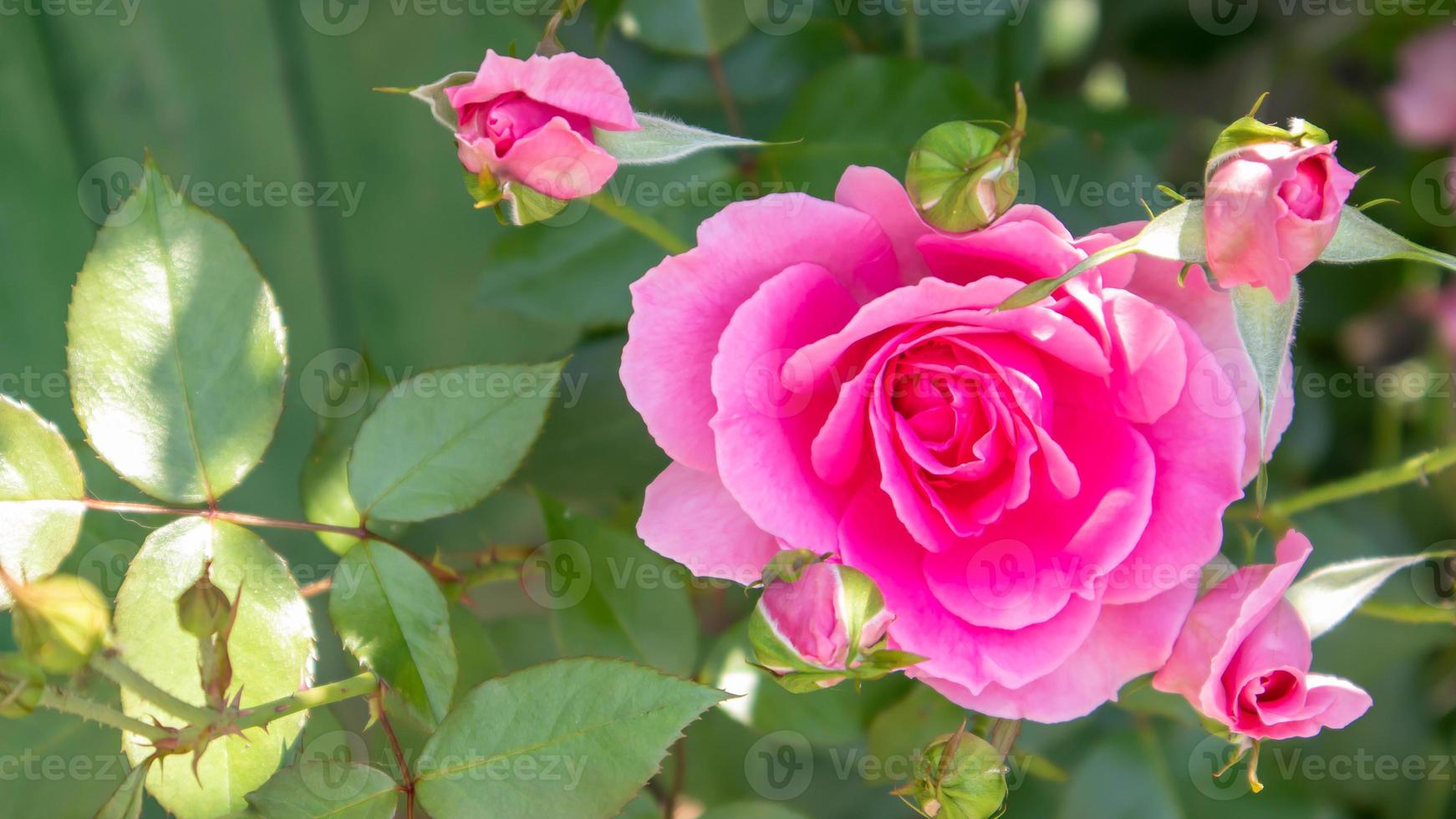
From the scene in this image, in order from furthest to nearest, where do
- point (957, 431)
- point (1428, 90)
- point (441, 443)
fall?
point (1428, 90), point (441, 443), point (957, 431)

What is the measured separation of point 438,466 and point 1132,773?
60cm

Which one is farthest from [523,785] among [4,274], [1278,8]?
[1278,8]

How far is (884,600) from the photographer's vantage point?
46 cm

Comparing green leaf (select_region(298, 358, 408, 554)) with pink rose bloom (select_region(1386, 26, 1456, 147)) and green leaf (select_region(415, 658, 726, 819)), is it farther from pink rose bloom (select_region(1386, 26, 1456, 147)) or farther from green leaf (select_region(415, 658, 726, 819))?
pink rose bloom (select_region(1386, 26, 1456, 147))

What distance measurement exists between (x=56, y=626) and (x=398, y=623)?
0.63 ft

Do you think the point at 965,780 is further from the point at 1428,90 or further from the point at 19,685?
the point at 1428,90

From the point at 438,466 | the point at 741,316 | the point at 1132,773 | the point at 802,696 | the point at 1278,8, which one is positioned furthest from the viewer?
the point at 1278,8

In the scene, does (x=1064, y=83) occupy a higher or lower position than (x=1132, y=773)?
higher

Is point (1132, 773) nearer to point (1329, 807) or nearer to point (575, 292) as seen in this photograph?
point (1329, 807)

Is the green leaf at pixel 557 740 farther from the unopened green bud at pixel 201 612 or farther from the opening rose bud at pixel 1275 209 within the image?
the opening rose bud at pixel 1275 209

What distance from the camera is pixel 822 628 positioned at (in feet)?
1.39

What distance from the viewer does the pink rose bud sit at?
426mm

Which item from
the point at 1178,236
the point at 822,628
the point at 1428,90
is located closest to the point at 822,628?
the point at 822,628

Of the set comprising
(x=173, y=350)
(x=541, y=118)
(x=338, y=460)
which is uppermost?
(x=541, y=118)
